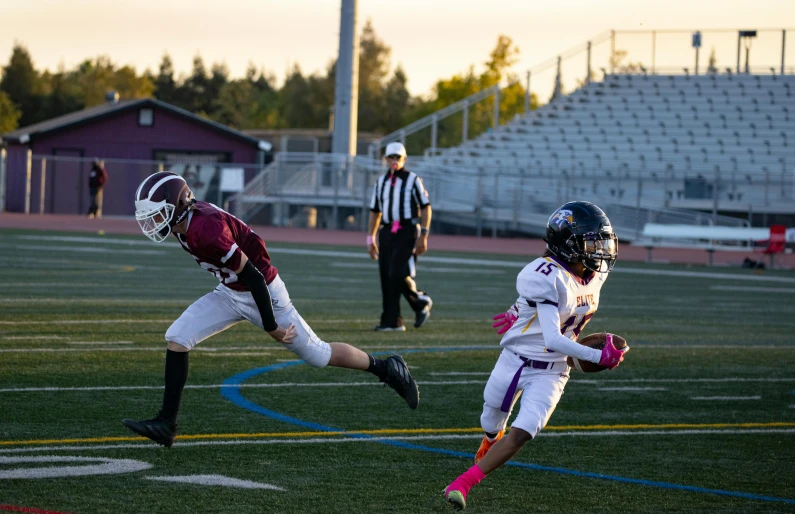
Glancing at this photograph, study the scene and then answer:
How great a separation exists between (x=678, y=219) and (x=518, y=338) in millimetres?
24336

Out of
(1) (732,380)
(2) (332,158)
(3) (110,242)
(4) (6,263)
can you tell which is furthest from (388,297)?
(2) (332,158)

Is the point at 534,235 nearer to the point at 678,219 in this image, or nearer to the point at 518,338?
the point at 678,219

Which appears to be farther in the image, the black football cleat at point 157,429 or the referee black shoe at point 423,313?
the referee black shoe at point 423,313

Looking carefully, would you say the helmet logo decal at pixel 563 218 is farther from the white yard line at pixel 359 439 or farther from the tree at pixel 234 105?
the tree at pixel 234 105

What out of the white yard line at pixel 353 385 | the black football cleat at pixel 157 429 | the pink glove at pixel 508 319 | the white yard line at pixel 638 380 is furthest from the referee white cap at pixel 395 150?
the pink glove at pixel 508 319

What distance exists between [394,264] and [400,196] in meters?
0.67

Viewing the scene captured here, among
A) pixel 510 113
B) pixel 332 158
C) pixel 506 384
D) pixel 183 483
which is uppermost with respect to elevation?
pixel 510 113

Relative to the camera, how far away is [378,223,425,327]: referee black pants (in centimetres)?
1113

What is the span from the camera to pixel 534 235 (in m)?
31.1

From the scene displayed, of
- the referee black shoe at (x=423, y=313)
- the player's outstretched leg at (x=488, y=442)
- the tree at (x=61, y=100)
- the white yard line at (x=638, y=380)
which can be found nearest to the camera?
the player's outstretched leg at (x=488, y=442)

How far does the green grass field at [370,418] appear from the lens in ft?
17.3

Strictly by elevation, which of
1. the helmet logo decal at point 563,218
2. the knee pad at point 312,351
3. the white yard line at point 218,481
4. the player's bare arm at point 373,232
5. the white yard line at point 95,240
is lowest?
the white yard line at point 218,481

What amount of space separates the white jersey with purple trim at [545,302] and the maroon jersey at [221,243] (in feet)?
4.98

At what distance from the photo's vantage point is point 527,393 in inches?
201
